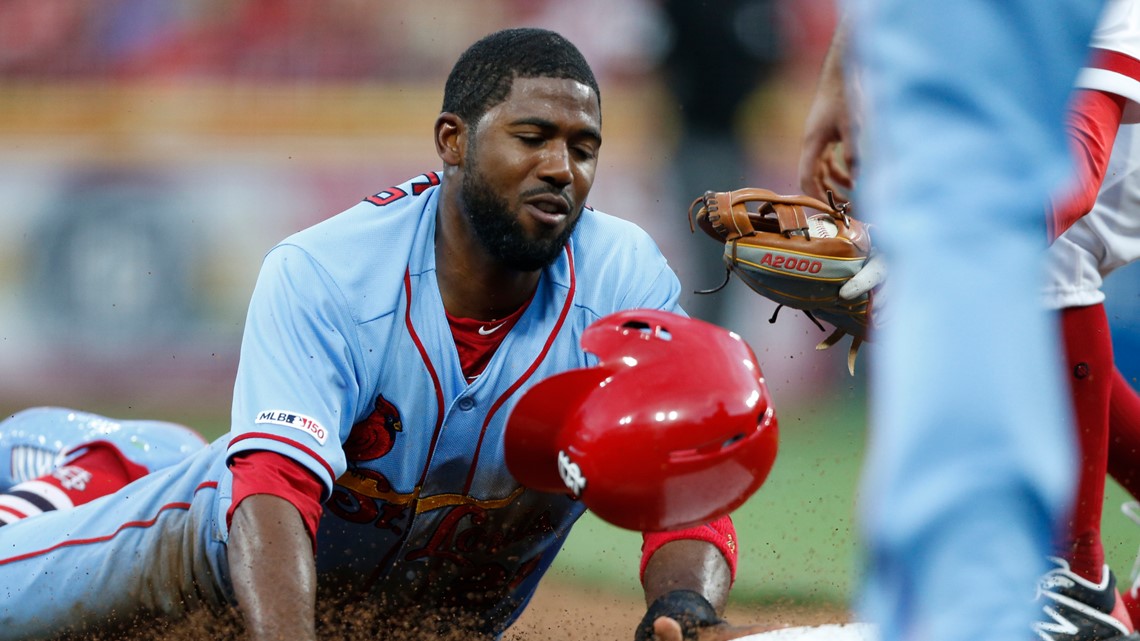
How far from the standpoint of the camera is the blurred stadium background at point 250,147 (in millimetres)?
6699

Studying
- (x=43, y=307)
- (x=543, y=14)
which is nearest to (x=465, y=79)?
(x=543, y=14)

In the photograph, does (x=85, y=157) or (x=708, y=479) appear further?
(x=85, y=157)

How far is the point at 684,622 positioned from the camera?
7.29 ft

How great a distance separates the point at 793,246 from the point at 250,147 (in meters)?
5.13

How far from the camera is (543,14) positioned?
700 centimetres

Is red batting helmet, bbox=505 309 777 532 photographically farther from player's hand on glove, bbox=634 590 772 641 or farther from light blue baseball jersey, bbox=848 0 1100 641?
light blue baseball jersey, bbox=848 0 1100 641

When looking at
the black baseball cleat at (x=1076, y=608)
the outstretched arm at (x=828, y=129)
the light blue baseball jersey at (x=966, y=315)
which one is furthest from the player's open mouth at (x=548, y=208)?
the light blue baseball jersey at (x=966, y=315)

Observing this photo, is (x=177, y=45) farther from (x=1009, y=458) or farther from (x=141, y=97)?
(x=1009, y=458)

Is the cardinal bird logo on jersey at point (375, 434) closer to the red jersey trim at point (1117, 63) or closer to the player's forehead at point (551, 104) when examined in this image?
the player's forehead at point (551, 104)

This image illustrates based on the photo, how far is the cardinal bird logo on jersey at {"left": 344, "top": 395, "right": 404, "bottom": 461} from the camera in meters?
2.50

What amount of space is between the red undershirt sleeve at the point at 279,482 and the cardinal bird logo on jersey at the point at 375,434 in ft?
0.75

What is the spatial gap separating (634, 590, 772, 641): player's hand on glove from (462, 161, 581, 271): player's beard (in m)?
0.67

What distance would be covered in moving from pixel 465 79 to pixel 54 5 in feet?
18.6

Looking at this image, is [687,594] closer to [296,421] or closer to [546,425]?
[546,425]
